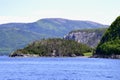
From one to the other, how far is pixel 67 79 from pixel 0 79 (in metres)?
14.7

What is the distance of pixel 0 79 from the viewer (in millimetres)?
93750

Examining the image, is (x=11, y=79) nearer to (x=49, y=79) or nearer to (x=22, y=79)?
(x=22, y=79)

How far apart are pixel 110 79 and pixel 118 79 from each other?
6.18 feet

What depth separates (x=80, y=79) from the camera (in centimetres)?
9269

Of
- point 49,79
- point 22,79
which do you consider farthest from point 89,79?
point 22,79

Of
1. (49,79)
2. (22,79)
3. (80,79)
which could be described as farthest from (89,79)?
(22,79)

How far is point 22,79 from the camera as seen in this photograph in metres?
93.7

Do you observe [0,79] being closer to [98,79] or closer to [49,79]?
[49,79]

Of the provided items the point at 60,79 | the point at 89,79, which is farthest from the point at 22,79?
the point at 89,79

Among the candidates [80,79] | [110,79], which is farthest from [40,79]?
[110,79]

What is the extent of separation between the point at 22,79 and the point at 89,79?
14.5 meters

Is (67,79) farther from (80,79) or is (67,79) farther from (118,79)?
(118,79)

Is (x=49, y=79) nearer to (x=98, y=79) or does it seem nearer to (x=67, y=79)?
(x=67, y=79)

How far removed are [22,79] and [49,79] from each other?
19.3 ft
